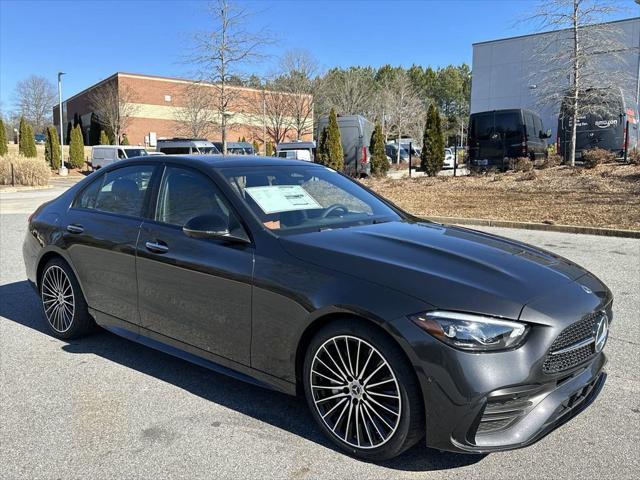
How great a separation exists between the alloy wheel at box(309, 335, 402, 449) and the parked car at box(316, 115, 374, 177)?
72.7 feet

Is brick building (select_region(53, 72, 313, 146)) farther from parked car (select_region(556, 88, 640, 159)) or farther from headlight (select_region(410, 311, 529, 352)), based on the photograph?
headlight (select_region(410, 311, 529, 352))

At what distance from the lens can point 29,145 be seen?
132ft

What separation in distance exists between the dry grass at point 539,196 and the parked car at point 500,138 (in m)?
0.98

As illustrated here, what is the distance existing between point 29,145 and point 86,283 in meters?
41.2

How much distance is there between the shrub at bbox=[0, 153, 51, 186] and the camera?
84.6 ft

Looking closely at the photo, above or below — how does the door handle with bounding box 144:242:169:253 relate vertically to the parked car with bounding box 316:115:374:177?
below

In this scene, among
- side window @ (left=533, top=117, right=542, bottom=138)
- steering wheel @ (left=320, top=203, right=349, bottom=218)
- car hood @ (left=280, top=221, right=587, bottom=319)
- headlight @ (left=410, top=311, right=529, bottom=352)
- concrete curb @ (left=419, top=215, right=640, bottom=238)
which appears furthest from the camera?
side window @ (left=533, top=117, right=542, bottom=138)

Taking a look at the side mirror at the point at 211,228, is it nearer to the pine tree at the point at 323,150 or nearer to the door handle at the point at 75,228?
the door handle at the point at 75,228

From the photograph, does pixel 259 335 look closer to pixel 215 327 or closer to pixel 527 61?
pixel 215 327

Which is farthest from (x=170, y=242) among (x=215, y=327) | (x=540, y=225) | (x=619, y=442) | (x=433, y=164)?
(x=433, y=164)

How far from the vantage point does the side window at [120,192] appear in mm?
4164

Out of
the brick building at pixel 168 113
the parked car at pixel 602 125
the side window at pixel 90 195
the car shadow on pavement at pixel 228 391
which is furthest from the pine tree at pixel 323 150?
the brick building at pixel 168 113

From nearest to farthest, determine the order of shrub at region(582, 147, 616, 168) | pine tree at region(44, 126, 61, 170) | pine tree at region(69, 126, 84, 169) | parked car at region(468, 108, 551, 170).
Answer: shrub at region(582, 147, 616, 168), parked car at region(468, 108, 551, 170), pine tree at region(44, 126, 61, 170), pine tree at region(69, 126, 84, 169)

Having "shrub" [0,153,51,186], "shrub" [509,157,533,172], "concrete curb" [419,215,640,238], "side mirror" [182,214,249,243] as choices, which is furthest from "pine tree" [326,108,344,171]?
"side mirror" [182,214,249,243]
